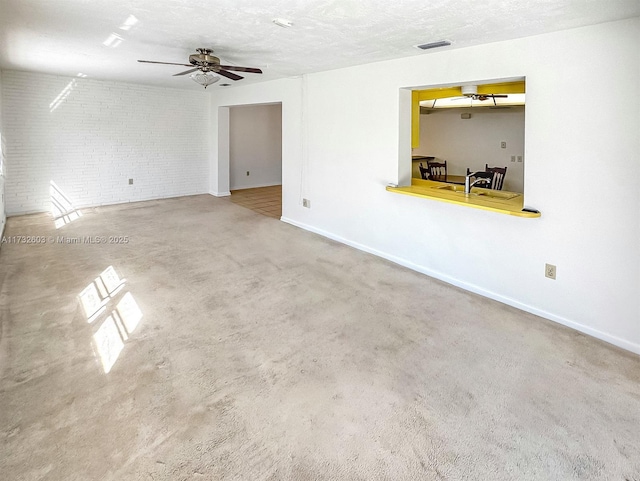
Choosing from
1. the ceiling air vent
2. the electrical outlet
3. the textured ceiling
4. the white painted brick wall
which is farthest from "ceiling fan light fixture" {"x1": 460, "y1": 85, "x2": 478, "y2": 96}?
the white painted brick wall

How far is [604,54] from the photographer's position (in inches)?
107

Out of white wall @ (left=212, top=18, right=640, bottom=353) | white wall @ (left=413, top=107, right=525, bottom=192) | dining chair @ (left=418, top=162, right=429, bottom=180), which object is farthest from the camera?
white wall @ (left=413, top=107, right=525, bottom=192)

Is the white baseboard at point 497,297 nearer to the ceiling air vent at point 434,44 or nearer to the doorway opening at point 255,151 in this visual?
the ceiling air vent at point 434,44

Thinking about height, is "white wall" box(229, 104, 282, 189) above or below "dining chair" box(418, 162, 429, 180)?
above

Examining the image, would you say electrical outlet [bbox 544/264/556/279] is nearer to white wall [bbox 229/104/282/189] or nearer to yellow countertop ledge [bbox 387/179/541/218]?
yellow countertop ledge [bbox 387/179/541/218]

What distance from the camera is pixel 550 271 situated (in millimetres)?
3189

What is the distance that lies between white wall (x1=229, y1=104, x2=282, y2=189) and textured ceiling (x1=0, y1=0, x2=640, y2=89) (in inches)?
181

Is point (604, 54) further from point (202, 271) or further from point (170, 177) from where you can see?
point (170, 177)

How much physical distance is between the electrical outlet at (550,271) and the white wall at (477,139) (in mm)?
5205

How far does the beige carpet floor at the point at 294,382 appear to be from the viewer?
69.4 inches

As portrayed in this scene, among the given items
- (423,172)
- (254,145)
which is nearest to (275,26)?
(423,172)

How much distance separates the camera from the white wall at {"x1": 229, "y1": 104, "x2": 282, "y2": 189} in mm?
9242

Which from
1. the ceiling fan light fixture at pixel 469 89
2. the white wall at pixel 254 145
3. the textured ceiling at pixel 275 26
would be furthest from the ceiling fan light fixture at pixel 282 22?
the white wall at pixel 254 145

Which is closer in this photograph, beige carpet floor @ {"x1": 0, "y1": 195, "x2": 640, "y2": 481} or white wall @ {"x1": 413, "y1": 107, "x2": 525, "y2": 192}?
beige carpet floor @ {"x1": 0, "y1": 195, "x2": 640, "y2": 481}
